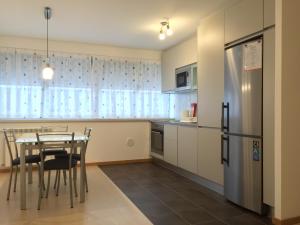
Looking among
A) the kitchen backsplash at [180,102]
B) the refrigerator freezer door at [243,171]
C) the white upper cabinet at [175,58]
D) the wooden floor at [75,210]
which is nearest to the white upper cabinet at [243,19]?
the refrigerator freezer door at [243,171]

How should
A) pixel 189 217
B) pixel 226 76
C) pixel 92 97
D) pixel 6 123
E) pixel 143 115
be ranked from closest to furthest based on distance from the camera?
1. pixel 189 217
2. pixel 226 76
3. pixel 6 123
4. pixel 92 97
5. pixel 143 115

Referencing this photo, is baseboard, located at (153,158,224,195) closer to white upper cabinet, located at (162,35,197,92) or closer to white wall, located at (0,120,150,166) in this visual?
white wall, located at (0,120,150,166)

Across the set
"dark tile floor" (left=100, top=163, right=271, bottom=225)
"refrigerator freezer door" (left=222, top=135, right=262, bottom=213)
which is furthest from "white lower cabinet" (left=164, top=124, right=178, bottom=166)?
"refrigerator freezer door" (left=222, top=135, right=262, bottom=213)

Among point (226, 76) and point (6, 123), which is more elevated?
point (226, 76)

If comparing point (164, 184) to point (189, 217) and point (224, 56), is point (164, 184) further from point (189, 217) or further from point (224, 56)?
point (224, 56)

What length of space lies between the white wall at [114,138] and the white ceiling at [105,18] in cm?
162

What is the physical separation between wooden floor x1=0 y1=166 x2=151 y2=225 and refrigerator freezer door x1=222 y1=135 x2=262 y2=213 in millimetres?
1069

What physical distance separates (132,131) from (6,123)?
233cm

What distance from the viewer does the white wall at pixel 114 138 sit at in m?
5.20
